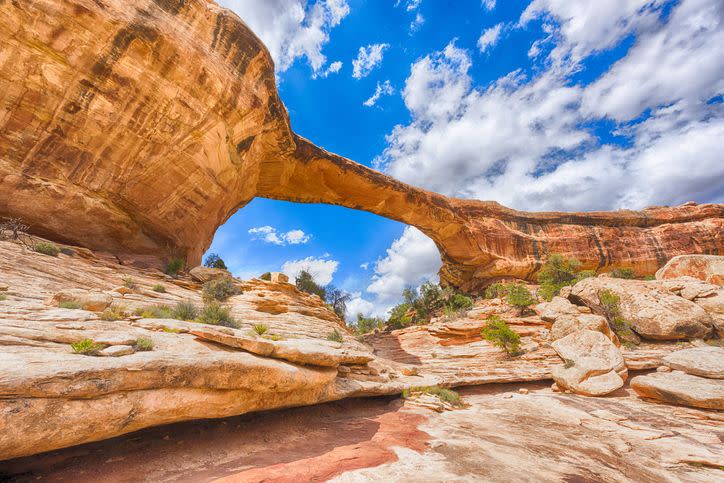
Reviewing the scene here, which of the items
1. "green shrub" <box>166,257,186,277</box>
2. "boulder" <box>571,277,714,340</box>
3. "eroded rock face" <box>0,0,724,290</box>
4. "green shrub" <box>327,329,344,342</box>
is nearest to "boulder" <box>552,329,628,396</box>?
"boulder" <box>571,277,714,340</box>

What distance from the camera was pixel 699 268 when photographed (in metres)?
18.5

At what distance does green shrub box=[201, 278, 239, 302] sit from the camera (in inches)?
428

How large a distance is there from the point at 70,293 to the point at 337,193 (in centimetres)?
1744

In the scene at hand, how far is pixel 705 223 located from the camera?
27906mm

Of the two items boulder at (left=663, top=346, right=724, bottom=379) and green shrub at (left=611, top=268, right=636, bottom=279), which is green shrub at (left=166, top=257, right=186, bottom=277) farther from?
green shrub at (left=611, top=268, right=636, bottom=279)

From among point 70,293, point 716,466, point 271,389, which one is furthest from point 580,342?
point 70,293

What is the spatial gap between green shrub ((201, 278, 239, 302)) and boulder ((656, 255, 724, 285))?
27.2 m

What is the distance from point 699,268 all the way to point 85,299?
30.6 metres

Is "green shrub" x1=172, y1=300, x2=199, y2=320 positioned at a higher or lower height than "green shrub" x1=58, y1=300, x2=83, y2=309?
higher

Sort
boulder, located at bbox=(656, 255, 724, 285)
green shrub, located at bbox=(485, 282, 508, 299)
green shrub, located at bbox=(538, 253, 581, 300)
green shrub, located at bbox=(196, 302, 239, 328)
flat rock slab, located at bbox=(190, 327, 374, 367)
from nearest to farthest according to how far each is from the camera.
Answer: flat rock slab, located at bbox=(190, 327, 374, 367) → green shrub, located at bbox=(196, 302, 239, 328) → boulder, located at bbox=(656, 255, 724, 285) → green shrub, located at bbox=(538, 253, 581, 300) → green shrub, located at bbox=(485, 282, 508, 299)

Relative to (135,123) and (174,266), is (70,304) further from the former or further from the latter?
(135,123)

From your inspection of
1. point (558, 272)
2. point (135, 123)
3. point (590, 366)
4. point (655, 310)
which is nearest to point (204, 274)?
point (135, 123)

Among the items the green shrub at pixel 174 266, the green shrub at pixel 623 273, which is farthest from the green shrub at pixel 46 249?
the green shrub at pixel 623 273

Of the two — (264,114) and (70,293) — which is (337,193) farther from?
(70,293)
